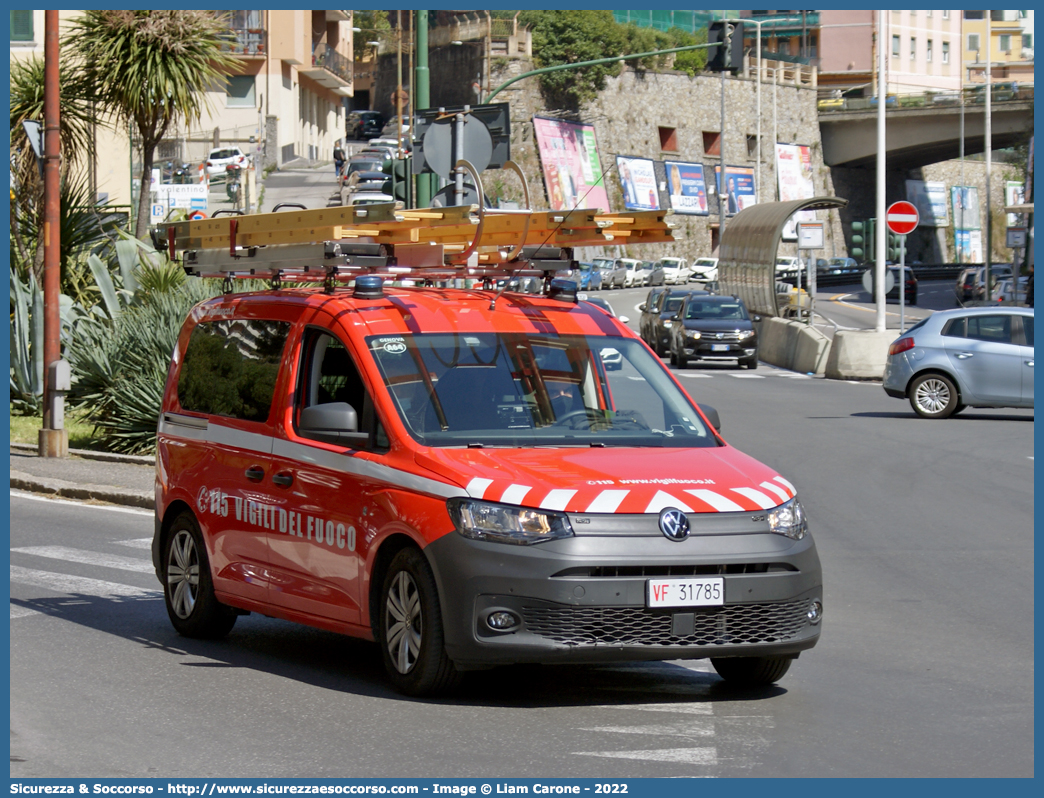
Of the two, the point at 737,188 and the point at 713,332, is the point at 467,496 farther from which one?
the point at 737,188

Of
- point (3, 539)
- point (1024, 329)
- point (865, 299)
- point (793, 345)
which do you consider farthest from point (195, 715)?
point (865, 299)

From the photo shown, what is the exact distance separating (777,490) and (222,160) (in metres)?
64.2

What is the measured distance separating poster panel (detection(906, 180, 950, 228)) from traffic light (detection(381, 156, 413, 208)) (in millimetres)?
95394

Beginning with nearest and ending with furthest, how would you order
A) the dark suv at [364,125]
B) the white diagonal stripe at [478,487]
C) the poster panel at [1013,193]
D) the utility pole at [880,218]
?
the white diagonal stripe at [478,487] < the utility pole at [880,218] < the poster panel at [1013,193] < the dark suv at [364,125]

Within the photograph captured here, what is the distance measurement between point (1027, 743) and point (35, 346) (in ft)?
54.2

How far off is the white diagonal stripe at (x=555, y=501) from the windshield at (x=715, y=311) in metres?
32.3

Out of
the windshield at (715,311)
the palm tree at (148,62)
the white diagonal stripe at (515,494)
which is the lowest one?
the white diagonal stripe at (515,494)

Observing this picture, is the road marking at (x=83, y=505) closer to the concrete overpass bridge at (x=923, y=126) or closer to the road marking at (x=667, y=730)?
the road marking at (x=667, y=730)

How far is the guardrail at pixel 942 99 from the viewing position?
90.8 m

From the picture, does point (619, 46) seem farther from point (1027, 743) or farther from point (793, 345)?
point (1027, 743)

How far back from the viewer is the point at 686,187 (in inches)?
3733

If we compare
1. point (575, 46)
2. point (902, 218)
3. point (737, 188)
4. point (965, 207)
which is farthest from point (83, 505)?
point (965, 207)

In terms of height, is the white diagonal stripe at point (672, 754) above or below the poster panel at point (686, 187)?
below

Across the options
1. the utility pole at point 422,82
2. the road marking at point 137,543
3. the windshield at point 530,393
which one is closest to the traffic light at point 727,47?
the utility pole at point 422,82
